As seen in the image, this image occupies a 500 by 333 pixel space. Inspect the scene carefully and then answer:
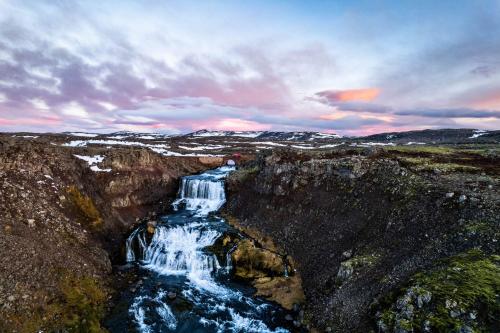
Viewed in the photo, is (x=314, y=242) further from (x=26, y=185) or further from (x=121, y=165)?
(x=121, y=165)

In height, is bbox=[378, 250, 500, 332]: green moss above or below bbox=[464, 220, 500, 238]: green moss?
below

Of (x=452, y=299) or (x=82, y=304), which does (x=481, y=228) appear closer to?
(x=452, y=299)

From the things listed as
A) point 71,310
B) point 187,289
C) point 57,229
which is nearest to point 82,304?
point 71,310

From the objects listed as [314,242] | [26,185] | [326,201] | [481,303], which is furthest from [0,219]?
[481,303]

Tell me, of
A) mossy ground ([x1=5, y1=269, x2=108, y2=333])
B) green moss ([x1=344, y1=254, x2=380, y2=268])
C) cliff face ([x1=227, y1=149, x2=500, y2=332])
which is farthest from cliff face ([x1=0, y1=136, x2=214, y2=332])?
green moss ([x1=344, y1=254, x2=380, y2=268])

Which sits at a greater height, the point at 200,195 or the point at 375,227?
the point at 375,227

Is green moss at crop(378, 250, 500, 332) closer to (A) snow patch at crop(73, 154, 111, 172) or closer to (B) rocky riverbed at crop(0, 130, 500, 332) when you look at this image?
(B) rocky riverbed at crop(0, 130, 500, 332)
